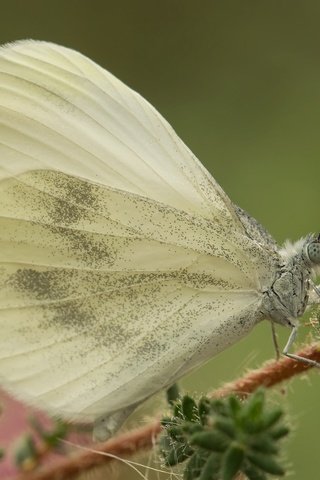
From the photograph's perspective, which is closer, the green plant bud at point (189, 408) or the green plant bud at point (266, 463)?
the green plant bud at point (266, 463)

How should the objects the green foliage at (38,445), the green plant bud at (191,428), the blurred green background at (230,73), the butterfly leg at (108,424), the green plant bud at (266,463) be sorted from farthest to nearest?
1. the blurred green background at (230,73)
2. the green foliage at (38,445)
3. the butterfly leg at (108,424)
4. the green plant bud at (191,428)
5. the green plant bud at (266,463)

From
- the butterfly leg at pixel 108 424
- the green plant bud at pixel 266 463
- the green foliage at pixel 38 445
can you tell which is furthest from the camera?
the green foliage at pixel 38 445

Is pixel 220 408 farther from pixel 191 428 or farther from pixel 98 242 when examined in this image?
pixel 98 242

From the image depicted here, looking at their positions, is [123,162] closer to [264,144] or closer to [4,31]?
[264,144]

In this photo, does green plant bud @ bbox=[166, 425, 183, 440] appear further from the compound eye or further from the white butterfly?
the compound eye

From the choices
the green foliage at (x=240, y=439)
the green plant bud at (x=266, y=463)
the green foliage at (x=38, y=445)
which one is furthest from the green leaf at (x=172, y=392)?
the green plant bud at (x=266, y=463)

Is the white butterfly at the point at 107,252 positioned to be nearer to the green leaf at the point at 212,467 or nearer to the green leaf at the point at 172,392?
the green leaf at the point at 172,392

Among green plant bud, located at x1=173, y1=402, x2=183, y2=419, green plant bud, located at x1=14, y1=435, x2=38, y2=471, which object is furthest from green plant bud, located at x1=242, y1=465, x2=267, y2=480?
green plant bud, located at x1=14, y1=435, x2=38, y2=471

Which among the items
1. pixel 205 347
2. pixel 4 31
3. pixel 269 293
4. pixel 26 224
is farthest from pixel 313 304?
pixel 4 31

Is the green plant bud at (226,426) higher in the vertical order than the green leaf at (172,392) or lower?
lower
